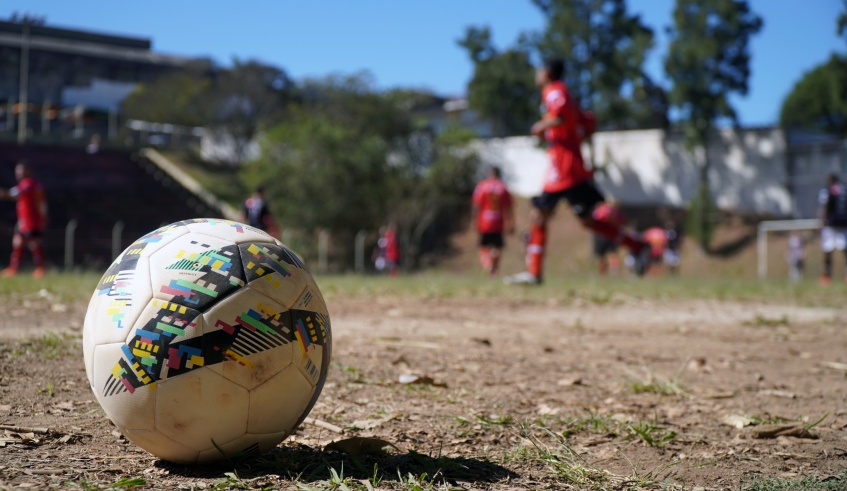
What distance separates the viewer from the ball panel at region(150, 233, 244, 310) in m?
2.56

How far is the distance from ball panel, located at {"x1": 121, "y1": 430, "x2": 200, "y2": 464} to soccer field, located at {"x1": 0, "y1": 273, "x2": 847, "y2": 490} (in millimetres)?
59

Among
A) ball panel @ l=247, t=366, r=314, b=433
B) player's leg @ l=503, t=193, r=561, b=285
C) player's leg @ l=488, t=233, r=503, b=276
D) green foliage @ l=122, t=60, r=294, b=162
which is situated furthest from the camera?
green foliage @ l=122, t=60, r=294, b=162

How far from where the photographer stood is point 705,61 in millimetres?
35375

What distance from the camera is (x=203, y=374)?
2.51m

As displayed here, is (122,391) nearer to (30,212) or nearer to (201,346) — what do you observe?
(201,346)

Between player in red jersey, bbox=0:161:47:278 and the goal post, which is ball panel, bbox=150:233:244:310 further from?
the goal post

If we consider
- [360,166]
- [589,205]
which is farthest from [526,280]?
[360,166]

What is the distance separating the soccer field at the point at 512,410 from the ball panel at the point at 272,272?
604mm

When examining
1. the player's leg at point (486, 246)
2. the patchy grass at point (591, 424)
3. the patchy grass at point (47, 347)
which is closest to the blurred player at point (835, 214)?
the player's leg at point (486, 246)

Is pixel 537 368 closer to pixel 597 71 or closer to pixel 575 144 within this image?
pixel 575 144

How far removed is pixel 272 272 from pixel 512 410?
5.26 feet

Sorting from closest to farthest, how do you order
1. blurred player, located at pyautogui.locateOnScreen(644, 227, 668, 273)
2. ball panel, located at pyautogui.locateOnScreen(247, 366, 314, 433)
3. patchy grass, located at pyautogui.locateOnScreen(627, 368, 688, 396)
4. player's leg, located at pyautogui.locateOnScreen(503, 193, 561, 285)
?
ball panel, located at pyautogui.locateOnScreen(247, 366, 314, 433), patchy grass, located at pyautogui.locateOnScreen(627, 368, 688, 396), player's leg, located at pyautogui.locateOnScreen(503, 193, 561, 285), blurred player, located at pyautogui.locateOnScreen(644, 227, 668, 273)

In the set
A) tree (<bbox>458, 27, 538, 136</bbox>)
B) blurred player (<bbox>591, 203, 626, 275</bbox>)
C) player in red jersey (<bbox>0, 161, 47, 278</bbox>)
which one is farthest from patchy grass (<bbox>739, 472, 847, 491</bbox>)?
tree (<bbox>458, 27, 538, 136</bbox>)

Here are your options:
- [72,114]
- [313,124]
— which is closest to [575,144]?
[313,124]
